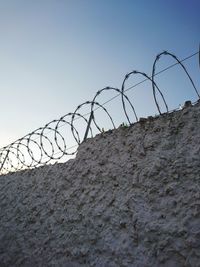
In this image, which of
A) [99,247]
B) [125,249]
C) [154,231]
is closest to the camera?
[154,231]

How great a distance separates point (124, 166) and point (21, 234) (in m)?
2.81

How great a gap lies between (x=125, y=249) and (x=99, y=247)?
47 cm

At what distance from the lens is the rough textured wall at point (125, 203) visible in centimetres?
306

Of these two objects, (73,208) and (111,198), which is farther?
(73,208)

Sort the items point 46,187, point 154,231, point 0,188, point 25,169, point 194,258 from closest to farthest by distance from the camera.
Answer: point 194,258 → point 154,231 → point 46,187 → point 25,169 → point 0,188

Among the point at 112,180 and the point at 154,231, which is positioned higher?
the point at 112,180

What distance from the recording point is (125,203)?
3.68m

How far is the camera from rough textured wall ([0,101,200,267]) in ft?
10.0

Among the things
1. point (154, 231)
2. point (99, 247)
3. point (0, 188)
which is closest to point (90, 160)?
point (99, 247)

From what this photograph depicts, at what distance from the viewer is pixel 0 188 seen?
23.4 ft

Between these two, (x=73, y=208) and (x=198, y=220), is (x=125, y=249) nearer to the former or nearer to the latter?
(x=198, y=220)

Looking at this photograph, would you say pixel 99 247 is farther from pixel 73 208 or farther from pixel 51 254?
pixel 51 254

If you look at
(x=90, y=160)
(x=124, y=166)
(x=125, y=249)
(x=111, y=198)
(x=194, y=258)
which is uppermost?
(x=90, y=160)

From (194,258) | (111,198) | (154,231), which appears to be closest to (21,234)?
(111,198)
